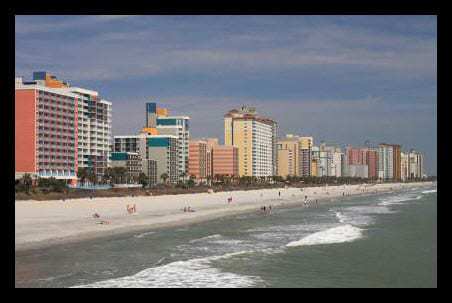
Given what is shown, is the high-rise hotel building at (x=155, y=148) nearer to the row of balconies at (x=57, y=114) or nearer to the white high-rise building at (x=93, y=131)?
the white high-rise building at (x=93, y=131)

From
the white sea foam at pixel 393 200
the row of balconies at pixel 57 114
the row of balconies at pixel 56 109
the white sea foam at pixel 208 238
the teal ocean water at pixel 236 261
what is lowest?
the white sea foam at pixel 393 200

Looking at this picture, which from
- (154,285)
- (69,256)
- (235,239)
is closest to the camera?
(154,285)

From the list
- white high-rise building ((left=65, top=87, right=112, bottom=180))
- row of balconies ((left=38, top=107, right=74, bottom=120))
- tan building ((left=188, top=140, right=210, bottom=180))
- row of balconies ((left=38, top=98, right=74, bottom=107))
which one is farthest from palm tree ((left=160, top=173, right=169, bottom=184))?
row of balconies ((left=38, top=98, right=74, bottom=107))

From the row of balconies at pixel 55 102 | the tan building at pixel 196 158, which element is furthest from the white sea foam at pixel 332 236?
the tan building at pixel 196 158

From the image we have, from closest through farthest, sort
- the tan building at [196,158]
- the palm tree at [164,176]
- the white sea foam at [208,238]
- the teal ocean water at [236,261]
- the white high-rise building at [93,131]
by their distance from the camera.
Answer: the teal ocean water at [236,261] → the white sea foam at [208,238] → the white high-rise building at [93,131] → the palm tree at [164,176] → the tan building at [196,158]

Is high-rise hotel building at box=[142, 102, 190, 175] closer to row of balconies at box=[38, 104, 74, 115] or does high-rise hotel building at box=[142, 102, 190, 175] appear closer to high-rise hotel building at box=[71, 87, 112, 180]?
high-rise hotel building at box=[71, 87, 112, 180]
